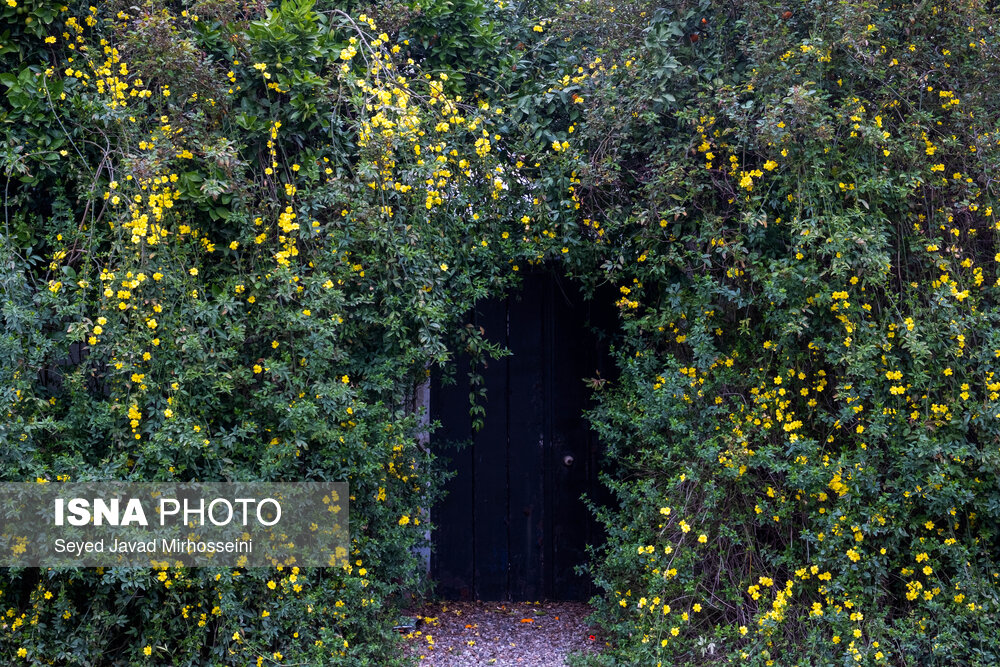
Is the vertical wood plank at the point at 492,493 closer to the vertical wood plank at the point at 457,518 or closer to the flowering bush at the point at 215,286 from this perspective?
the vertical wood plank at the point at 457,518

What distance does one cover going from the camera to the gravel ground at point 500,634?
3.78 m

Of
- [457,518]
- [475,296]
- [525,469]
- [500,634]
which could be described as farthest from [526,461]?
[475,296]

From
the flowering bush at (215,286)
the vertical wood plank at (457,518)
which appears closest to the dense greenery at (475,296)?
the flowering bush at (215,286)

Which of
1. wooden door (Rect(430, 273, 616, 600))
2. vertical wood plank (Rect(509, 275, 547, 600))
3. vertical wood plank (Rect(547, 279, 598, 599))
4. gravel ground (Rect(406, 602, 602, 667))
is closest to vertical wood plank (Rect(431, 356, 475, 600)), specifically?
wooden door (Rect(430, 273, 616, 600))

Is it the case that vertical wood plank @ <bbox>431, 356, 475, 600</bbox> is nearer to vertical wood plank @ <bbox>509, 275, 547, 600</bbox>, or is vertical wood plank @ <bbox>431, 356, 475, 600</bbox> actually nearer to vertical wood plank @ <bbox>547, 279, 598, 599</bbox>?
vertical wood plank @ <bbox>509, 275, 547, 600</bbox>

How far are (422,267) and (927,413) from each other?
2035 mm

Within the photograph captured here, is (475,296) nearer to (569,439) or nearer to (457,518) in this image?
(569,439)

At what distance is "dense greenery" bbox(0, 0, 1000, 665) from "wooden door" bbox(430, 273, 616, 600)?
83cm

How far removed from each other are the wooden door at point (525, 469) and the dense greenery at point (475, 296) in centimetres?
83

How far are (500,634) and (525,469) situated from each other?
87cm

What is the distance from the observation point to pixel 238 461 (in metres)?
3.16

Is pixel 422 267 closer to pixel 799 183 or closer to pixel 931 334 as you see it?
pixel 799 183

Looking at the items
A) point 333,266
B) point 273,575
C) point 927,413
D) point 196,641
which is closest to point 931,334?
point 927,413

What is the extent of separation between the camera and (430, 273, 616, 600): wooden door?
4.49 m
